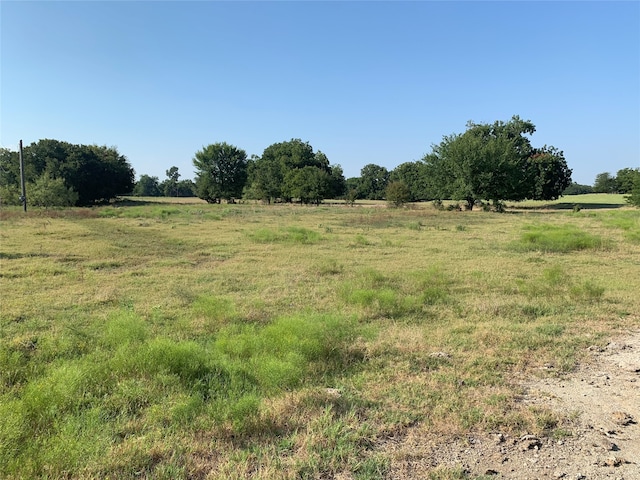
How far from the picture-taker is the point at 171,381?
4.37 m

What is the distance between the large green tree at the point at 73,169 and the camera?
5591 cm

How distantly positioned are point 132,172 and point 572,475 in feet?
253

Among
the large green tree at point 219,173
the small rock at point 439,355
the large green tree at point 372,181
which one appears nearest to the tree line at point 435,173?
the large green tree at point 219,173

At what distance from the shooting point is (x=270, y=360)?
15.0ft

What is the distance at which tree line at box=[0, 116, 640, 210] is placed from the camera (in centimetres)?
4597

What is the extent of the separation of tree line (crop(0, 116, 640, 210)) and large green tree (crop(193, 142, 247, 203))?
19 cm

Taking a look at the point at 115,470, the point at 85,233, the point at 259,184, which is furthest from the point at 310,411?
the point at 259,184

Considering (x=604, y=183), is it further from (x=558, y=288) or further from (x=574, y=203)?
(x=558, y=288)

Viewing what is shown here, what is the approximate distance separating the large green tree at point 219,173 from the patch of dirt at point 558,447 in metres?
76.8

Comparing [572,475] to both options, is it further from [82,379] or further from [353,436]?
[82,379]

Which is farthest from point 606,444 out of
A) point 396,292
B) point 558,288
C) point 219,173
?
point 219,173

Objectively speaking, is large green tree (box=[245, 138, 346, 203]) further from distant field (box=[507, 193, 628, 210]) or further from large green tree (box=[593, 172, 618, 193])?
large green tree (box=[593, 172, 618, 193])

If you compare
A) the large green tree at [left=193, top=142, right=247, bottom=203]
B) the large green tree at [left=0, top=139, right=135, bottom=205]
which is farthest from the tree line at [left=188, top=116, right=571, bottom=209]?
the large green tree at [left=0, top=139, right=135, bottom=205]

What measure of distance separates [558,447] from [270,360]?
112 inches
